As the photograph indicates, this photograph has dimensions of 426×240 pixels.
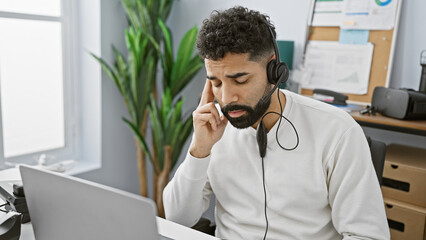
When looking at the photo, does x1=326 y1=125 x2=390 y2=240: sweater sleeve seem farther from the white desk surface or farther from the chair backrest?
the white desk surface

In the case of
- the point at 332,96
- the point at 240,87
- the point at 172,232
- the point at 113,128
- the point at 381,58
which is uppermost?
the point at 381,58

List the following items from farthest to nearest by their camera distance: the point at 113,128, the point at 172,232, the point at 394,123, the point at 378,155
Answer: the point at 113,128 < the point at 394,123 < the point at 378,155 < the point at 172,232

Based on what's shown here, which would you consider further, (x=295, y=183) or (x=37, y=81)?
(x=37, y=81)

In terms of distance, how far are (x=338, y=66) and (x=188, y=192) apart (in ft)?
4.66

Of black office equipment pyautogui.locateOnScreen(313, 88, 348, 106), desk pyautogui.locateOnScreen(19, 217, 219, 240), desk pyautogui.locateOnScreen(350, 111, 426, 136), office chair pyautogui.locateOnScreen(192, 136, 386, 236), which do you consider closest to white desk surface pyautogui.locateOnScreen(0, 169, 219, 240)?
desk pyautogui.locateOnScreen(19, 217, 219, 240)

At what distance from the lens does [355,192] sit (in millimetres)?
1136

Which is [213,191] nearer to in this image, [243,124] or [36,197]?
[243,124]

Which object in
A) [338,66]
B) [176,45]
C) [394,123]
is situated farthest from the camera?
[176,45]

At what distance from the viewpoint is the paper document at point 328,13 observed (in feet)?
7.59

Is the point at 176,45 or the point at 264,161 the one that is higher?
the point at 176,45

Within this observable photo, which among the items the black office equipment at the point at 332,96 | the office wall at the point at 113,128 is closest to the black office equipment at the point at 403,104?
the black office equipment at the point at 332,96

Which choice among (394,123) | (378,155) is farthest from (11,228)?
(394,123)

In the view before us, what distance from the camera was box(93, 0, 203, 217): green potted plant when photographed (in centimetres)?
261

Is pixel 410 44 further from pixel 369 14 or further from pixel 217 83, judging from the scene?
pixel 217 83
